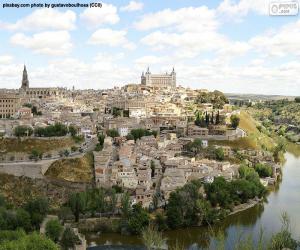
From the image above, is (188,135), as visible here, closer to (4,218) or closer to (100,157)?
(100,157)

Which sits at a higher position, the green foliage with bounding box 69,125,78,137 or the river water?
the green foliage with bounding box 69,125,78,137

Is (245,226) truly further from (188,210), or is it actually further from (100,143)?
(100,143)

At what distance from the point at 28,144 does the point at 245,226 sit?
11040mm

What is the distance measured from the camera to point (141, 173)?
20.9 meters

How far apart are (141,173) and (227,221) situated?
4580mm

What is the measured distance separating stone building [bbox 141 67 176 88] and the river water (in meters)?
35.9

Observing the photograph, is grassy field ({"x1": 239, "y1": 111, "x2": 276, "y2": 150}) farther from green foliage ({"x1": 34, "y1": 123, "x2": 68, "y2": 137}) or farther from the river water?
green foliage ({"x1": 34, "y1": 123, "x2": 68, "y2": 137})

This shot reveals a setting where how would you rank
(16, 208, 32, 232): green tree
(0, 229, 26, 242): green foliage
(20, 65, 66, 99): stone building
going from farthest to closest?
1. (20, 65, 66, 99): stone building
2. (16, 208, 32, 232): green tree
3. (0, 229, 26, 242): green foliage

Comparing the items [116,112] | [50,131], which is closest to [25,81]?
[116,112]

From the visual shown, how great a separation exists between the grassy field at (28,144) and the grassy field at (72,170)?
175 centimetres

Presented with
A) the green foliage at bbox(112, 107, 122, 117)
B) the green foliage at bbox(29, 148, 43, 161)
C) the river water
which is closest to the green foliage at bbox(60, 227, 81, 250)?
the river water

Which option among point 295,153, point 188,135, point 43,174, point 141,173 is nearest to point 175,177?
point 141,173

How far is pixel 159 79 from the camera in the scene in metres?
59.1

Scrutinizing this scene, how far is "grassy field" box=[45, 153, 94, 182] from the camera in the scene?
809 inches
